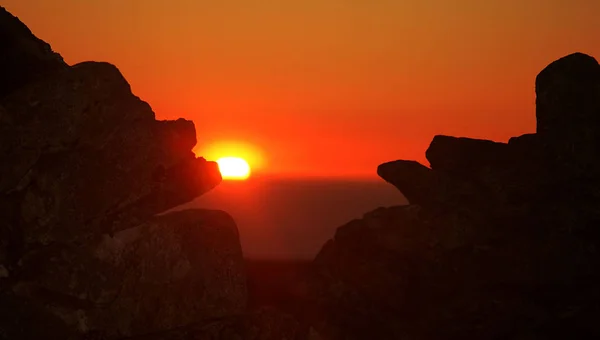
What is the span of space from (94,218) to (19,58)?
711cm

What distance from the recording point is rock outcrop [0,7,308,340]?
2569 cm

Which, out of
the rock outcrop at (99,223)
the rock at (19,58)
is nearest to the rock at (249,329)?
the rock outcrop at (99,223)

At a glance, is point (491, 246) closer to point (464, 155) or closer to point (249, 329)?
point (464, 155)

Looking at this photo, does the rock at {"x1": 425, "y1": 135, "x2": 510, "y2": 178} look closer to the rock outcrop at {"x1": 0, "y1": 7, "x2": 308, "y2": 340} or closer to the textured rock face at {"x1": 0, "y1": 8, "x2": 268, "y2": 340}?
the rock outcrop at {"x1": 0, "y1": 7, "x2": 308, "y2": 340}

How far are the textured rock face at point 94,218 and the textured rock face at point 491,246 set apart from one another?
8.80 m

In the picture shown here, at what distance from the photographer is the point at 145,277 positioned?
2758 centimetres

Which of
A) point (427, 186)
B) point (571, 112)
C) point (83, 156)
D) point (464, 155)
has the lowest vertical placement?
point (427, 186)

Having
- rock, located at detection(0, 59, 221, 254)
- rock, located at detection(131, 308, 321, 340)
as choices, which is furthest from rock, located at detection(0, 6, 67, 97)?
rock, located at detection(131, 308, 321, 340)

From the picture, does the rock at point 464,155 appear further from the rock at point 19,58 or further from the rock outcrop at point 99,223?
the rock at point 19,58

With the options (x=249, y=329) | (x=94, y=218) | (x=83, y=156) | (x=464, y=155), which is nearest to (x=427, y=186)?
(x=464, y=155)

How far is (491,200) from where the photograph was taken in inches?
1451

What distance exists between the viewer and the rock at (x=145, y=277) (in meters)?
26.1

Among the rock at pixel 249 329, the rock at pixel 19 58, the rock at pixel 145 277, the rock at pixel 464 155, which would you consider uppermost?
the rock at pixel 19 58

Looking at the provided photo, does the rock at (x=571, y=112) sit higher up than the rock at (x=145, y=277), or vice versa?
the rock at (x=571, y=112)
